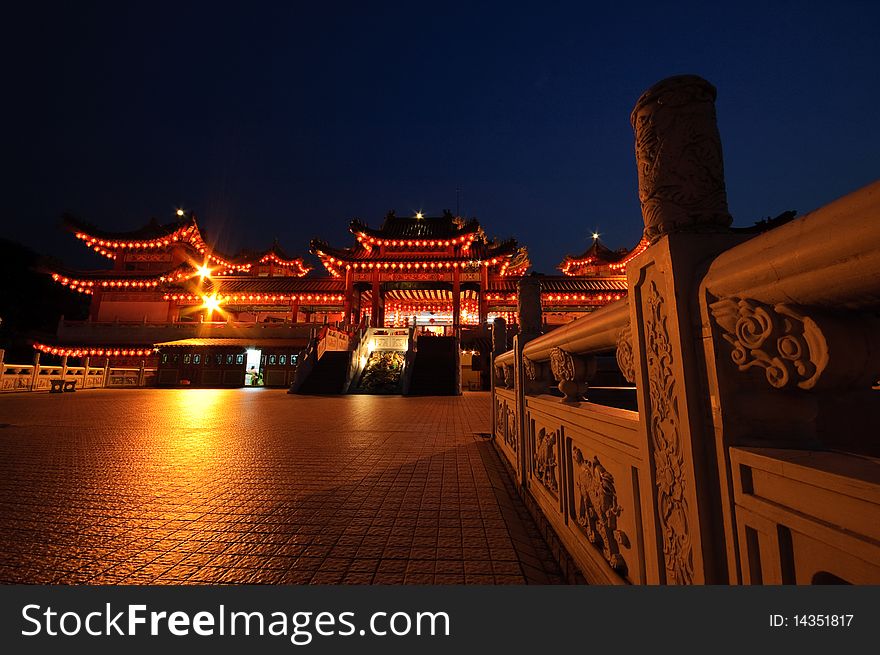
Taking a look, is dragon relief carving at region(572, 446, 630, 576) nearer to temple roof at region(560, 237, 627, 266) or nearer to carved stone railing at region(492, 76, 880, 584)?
carved stone railing at region(492, 76, 880, 584)

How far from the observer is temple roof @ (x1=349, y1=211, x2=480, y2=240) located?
70.3ft

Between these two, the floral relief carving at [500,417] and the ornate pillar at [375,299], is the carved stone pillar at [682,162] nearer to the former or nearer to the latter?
the floral relief carving at [500,417]

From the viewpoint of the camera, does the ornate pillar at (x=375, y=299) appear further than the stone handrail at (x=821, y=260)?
Yes

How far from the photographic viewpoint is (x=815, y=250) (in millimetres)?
745

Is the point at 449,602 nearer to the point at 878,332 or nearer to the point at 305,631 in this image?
the point at 305,631

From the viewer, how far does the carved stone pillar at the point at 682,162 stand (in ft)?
3.99

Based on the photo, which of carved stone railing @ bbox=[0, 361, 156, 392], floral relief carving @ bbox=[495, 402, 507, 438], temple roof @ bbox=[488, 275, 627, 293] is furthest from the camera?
temple roof @ bbox=[488, 275, 627, 293]

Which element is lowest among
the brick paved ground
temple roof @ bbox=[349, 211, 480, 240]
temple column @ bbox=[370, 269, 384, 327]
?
the brick paved ground

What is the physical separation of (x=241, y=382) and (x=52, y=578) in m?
19.4

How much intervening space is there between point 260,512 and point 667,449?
2.24 m

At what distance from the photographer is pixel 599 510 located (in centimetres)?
154

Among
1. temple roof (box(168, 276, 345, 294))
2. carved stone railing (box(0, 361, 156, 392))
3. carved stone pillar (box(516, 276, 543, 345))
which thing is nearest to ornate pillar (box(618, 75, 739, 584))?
carved stone pillar (box(516, 276, 543, 345))

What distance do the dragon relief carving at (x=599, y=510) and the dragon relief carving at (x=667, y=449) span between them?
318 mm

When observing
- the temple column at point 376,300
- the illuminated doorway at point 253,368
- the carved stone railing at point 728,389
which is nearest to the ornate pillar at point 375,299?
the temple column at point 376,300
